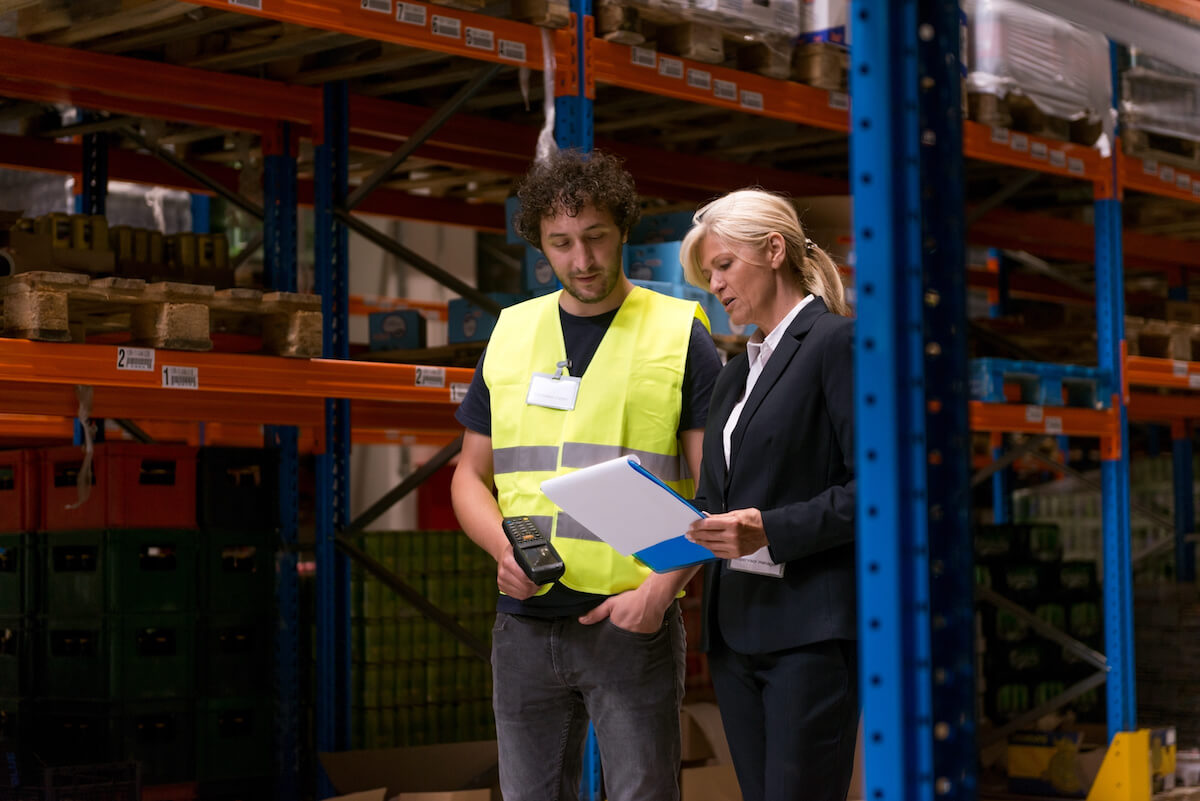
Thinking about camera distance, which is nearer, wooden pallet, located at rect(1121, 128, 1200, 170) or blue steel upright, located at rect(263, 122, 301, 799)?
blue steel upright, located at rect(263, 122, 301, 799)

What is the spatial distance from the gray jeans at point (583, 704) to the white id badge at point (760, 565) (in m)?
0.39

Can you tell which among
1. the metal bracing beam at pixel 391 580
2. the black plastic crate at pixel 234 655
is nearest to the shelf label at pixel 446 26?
the metal bracing beam at pixel 391 580

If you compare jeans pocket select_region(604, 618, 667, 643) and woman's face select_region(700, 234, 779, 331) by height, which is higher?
woman's face select_region(700, 234, 779, 331)

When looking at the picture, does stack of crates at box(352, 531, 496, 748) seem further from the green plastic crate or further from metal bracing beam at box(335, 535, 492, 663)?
the green plastic crate

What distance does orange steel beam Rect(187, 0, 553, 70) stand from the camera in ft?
17.6

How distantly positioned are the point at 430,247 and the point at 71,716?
9427 millimetres

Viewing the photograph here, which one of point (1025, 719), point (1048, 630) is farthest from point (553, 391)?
point (1025, 719)

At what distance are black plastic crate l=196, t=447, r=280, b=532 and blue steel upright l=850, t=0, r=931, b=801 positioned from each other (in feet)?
16.2

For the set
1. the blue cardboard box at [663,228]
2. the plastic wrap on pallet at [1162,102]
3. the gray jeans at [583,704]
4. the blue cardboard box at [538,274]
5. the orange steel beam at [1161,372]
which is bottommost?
the gray jeans at [583,704]

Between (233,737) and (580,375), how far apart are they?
3.85m

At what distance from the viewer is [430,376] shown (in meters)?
6.21

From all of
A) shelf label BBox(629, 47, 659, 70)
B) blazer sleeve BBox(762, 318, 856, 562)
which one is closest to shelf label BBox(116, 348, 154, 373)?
shelf label BBox(629, 47, 659, 70)

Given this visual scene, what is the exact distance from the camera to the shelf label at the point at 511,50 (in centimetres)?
599

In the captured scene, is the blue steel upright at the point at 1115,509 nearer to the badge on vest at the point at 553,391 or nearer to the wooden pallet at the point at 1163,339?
the wooden pallet at the point at 1163,339
